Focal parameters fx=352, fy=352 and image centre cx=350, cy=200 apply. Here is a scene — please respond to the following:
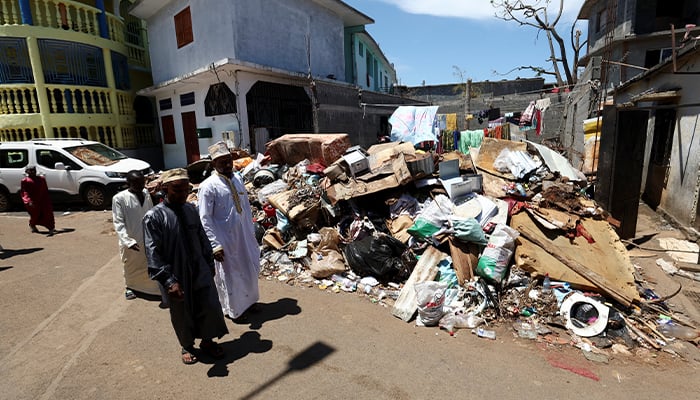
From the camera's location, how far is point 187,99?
1289 centimetres

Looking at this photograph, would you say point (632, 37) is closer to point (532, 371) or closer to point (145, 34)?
point (532, 371)

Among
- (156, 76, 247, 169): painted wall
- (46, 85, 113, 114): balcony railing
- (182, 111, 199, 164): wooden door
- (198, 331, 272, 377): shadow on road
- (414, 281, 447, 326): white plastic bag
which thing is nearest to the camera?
(198, 331, 272, 377): shadow on road

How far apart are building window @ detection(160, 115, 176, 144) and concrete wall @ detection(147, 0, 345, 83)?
1552mm

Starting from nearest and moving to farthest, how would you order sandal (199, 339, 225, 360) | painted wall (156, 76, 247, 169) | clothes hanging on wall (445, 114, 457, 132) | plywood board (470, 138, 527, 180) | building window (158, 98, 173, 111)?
sandal (199, 339, 225, 360), plywood board (470, 138, 527, 180), painted wall (156, 76, 247, 169), building window (158, 98, 173, 111), clothes hanging on wall (445, 114, 457, 132)

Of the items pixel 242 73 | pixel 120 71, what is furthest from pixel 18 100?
pixel 242 73

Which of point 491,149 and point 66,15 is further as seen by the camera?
point 66,15

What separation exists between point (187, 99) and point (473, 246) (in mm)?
12025

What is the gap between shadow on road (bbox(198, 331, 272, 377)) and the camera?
2961 mm

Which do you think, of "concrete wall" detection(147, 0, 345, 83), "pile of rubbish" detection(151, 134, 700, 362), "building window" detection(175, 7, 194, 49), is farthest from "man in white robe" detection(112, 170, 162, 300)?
"building window" detection(175, 7, 194, 49)

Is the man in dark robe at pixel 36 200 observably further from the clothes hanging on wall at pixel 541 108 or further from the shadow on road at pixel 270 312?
the clothes hanging on wall at pixel 541 108

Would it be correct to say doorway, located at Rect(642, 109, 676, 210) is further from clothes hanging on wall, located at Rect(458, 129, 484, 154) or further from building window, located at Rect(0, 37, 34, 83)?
building window, located at Rect(0, 37, 34, 83)

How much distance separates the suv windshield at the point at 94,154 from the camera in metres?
9.55

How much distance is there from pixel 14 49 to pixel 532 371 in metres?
16.6

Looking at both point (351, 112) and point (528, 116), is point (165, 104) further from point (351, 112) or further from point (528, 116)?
point (528, 116)
